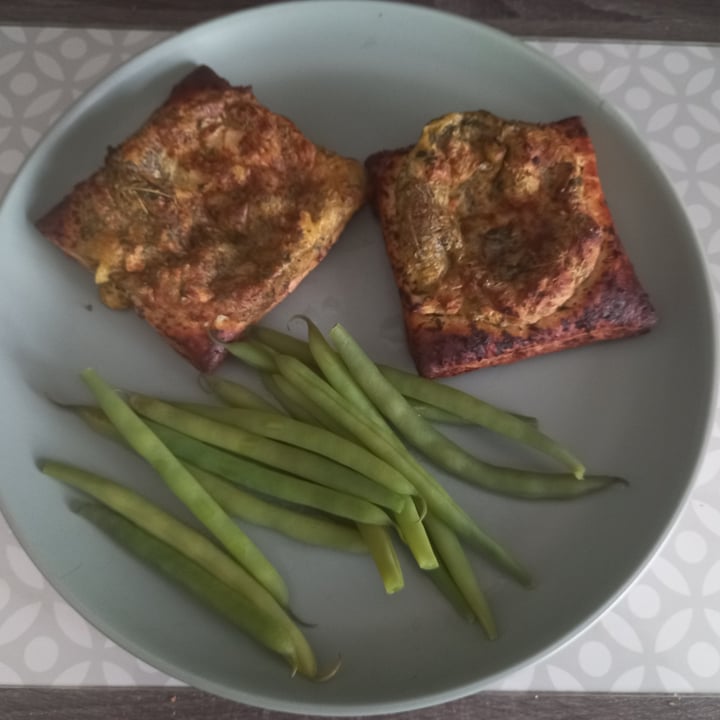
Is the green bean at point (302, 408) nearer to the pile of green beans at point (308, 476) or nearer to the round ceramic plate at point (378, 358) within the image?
the pile of green beans at point (308, 476)

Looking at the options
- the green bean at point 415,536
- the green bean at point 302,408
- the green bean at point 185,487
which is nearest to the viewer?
the green bean at point 415,536

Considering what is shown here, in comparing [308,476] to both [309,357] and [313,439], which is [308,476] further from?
[309,357]

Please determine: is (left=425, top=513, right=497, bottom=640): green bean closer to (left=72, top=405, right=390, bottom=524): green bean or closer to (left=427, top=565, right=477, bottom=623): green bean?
(left=427, top=565, right=477, bottom=623): green bean

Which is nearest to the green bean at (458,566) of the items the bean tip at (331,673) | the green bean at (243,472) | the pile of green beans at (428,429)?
the pile of green beans at (428,429)

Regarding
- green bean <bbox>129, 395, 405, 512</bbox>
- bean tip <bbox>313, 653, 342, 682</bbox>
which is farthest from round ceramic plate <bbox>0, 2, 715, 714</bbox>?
green bean <bbox>129, 395, 405, 512</bbox>

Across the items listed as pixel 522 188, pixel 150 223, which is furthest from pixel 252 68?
pixel 522 188

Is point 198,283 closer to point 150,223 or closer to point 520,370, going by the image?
point 150,223

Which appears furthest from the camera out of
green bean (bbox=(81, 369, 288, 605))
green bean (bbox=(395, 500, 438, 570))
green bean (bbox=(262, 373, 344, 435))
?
green bean (bbox=(262, 373, 344, 435))
